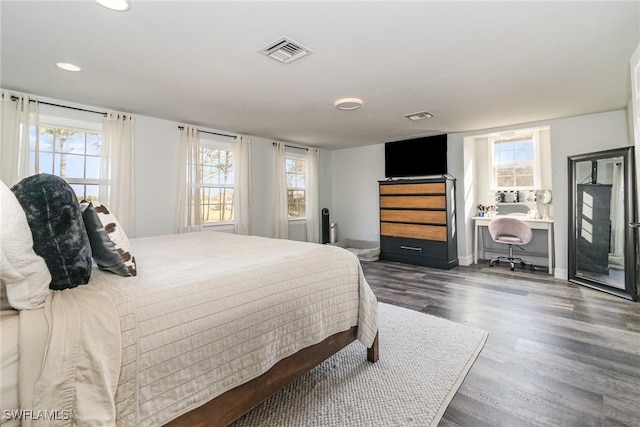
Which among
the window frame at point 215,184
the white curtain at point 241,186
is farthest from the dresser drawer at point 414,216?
the window frame at point 215,184

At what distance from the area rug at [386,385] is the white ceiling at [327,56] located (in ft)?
7.33

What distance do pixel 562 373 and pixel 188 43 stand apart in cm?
333

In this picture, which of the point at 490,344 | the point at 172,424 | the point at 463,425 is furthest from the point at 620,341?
the point at 172,424

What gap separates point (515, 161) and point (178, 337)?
5.63 m

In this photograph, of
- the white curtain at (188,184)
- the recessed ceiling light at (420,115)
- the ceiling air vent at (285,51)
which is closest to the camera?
the ceiling air vent at (285,51)

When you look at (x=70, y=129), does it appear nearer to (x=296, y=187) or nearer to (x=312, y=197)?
(x=296, y=187)

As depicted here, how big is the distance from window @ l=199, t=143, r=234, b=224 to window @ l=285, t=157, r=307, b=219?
128cm

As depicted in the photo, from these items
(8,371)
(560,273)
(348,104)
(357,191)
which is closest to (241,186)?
(348,104)

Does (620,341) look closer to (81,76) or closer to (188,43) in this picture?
(188,43)

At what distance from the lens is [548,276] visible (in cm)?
410

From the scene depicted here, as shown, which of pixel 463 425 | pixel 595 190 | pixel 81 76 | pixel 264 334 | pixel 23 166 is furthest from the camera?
pixel 595 190

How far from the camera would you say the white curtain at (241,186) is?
15.2ft

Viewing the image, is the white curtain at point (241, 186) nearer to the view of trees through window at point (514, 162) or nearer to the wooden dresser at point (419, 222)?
the wooden dresser at point (419, 222)

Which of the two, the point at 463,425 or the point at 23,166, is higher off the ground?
the point at 23,166
